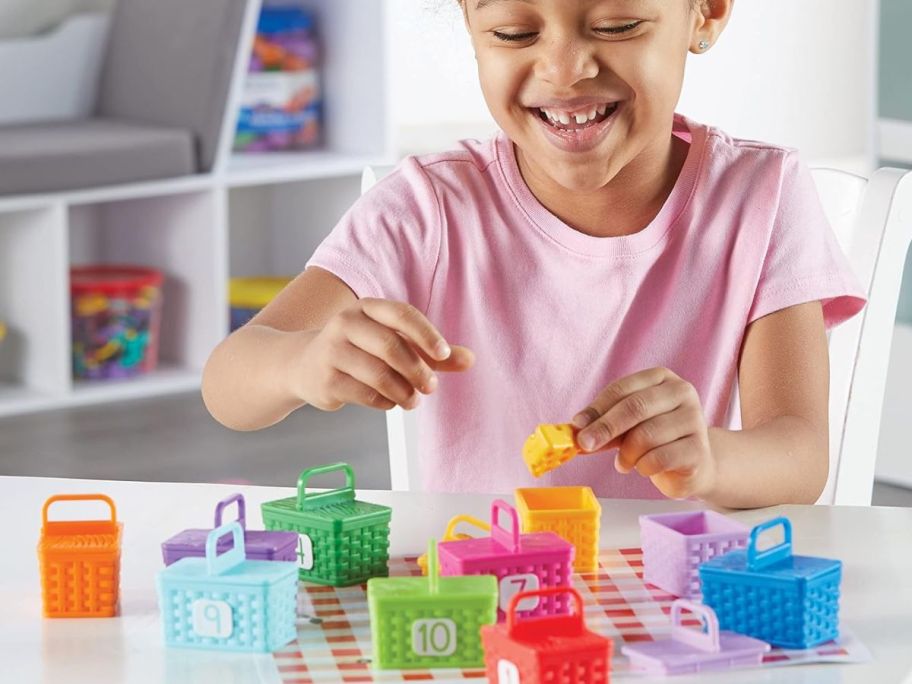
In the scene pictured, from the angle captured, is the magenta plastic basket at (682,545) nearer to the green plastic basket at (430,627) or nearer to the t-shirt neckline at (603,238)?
the green plastic basket at (430,627)

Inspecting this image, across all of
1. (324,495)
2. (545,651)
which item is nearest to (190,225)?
(324,495)

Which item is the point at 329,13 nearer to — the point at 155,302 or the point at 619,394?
the point at 155,302

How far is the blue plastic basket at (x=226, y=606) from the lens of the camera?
0.73 meters

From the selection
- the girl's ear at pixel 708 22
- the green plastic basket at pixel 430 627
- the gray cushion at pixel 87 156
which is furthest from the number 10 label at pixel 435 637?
the gray cushion at pixel 87 156

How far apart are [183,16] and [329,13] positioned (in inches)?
15.3

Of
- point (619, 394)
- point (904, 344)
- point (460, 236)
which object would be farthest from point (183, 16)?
point (619, 394)

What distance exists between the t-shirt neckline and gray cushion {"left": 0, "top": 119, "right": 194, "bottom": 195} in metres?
1.70

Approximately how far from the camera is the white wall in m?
3.82

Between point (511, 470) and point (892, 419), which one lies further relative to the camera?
point (892, 419)

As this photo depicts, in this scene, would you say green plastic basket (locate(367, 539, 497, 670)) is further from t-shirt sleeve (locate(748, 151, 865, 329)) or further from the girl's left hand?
t-shirt sleeve (locate(748, 151, 865, 329))

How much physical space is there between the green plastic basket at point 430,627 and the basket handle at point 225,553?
0.08 meters

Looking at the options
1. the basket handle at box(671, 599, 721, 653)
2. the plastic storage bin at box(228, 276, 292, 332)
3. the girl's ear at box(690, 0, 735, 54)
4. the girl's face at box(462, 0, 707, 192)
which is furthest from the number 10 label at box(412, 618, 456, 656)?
the plastic storage bin at box(228, 276, 292, 332)

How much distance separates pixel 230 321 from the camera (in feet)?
10.7

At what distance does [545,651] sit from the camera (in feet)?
2.15
